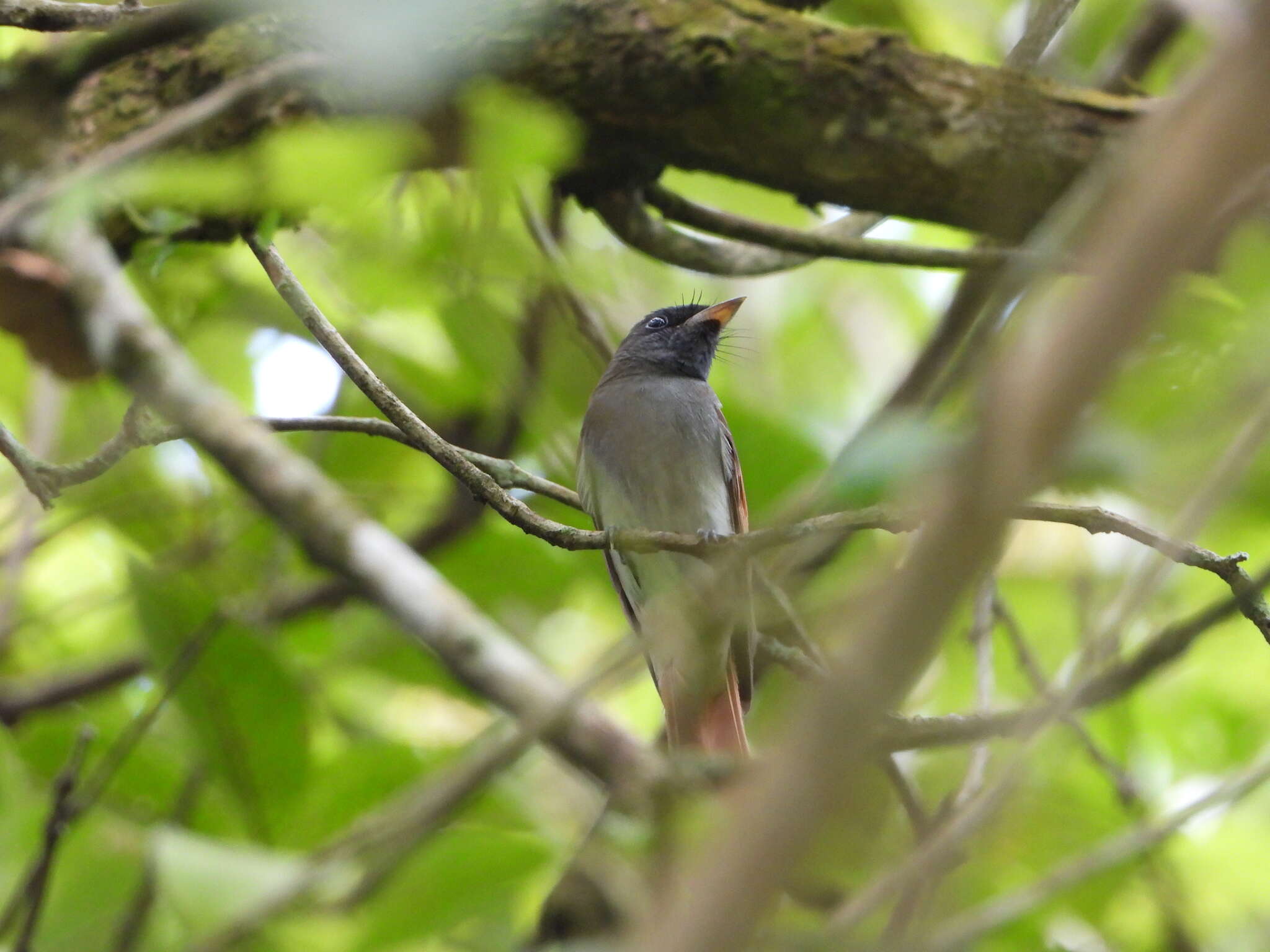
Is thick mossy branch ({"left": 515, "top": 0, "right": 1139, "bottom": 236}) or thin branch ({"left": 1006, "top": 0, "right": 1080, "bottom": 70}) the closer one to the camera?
thick mossy branch ({"left": 515, "top": 0, "right": 1139, "bottom": 236})

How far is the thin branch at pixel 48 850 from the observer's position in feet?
7.86

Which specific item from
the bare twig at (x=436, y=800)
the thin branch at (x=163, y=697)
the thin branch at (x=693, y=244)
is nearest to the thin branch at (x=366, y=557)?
the bare twig at (x=436, y=800)

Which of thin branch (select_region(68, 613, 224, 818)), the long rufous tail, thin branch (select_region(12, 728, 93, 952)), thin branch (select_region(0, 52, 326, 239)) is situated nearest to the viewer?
thin branch (select_region(0, 52, 326, 239))

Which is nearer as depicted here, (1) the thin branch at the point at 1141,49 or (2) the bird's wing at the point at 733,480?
(1) the thin branch at the point at 1141,49

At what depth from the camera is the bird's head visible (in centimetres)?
448

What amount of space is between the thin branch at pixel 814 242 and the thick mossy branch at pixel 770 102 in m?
0.10

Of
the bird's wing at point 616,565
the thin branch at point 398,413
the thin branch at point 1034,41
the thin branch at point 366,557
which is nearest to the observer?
the thin branch at point 366,557

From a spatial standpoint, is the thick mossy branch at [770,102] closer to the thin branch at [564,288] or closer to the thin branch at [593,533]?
the thin branch at [564,288]

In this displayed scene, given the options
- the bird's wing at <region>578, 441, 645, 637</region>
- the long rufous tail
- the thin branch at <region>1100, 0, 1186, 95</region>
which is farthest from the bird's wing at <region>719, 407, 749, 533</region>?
the thin branch at <region>1100, 0, 1186, 95</region>

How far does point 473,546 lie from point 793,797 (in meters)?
3.33

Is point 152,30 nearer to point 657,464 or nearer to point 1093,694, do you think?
point 1093,694

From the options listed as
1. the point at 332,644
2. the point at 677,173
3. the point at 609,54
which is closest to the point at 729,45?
the point at 609,54

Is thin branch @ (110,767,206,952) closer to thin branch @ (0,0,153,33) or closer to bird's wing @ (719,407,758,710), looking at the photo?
bird's wing @ (719,407,758,710)

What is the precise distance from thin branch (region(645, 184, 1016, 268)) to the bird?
556 millimetres
